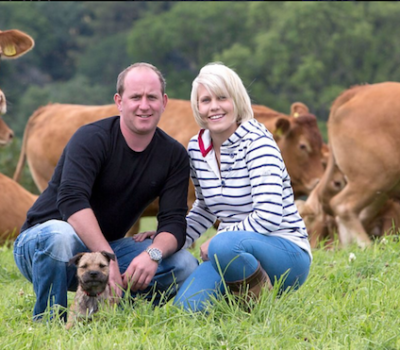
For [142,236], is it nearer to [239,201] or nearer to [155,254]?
[155,254]

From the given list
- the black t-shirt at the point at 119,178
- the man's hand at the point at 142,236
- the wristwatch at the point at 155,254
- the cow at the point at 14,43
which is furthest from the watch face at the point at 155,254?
the cow at the point at 14,43

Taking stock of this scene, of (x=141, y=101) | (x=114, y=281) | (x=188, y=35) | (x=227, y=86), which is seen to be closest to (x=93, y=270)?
(x=114, y=281)

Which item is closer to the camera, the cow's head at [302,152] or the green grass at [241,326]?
the green grass at [241,326]

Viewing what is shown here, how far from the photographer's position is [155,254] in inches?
176

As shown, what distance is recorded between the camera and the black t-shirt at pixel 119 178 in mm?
4625

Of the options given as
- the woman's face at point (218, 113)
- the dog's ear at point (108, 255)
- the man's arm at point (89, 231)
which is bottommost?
the dog's ear at point (108, 255)

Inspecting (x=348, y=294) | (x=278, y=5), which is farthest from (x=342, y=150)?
(x=278, y=5)

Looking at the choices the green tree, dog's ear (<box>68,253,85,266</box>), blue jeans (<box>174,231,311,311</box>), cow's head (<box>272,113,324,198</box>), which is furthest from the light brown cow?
the green tree

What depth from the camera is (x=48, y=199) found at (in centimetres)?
477

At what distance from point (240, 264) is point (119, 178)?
2.96 ft

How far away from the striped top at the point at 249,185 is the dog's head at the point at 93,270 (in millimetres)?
721

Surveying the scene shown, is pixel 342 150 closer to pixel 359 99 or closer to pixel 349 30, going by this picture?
pixel 359 99

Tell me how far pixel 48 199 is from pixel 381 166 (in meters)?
4.89

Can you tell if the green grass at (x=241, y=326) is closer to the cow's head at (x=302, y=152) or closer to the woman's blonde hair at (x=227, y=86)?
the woman's blonde hair at (x=227, y=86)
